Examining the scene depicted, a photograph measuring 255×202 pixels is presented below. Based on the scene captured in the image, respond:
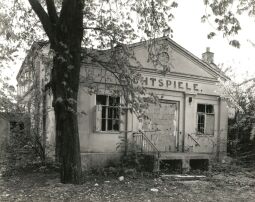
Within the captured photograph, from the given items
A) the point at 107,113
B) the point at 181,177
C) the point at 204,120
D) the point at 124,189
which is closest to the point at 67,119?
the point at 124,189

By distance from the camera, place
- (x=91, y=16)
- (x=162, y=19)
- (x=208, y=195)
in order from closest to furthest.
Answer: (x=208, y=195) < (x=162, y=19) < (x=91, y=16)

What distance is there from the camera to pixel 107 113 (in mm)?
14102

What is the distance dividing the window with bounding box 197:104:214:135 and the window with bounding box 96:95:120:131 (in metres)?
4.53

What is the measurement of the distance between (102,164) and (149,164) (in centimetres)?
192

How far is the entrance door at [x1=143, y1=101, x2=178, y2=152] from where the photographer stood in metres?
15.2

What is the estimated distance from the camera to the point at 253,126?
16562 millimetres

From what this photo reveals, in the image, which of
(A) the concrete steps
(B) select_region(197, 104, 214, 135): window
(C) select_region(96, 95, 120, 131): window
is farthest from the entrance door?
(C) select_region(96, 95, 120, 131): window

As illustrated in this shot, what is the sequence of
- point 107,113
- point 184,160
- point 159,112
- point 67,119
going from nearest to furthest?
1. point 67,119
2. point 184,160
3. point 107,113
4. point 159,112

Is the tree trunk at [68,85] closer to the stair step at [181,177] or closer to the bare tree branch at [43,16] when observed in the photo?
the bare tree branch at [43,16]

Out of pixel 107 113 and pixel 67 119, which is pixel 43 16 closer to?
pixel 67 119

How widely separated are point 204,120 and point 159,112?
2.69 m

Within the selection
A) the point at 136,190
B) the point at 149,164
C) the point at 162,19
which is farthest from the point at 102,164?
the point at 162,19

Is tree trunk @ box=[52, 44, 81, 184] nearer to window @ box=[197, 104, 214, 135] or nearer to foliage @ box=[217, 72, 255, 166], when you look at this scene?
window @ box=[197, 104, 214, 135]

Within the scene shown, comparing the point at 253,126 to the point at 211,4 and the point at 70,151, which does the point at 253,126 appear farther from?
the point at 70,151
